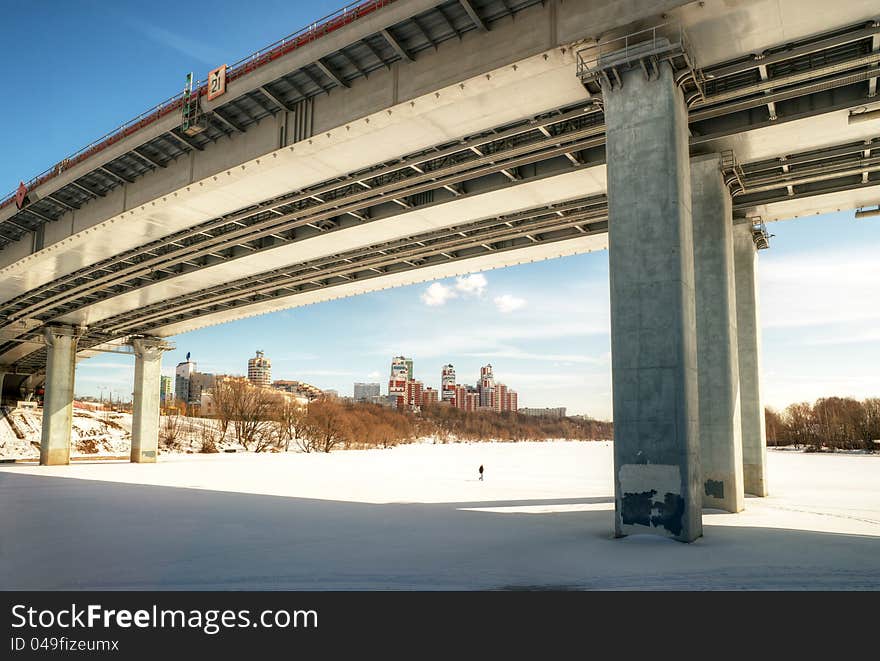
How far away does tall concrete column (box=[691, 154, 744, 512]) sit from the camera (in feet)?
63.6

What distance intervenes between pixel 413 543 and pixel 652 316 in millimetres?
7146

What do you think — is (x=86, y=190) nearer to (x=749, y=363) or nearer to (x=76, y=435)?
(x=749, y=363)

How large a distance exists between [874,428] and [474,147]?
89.8 m

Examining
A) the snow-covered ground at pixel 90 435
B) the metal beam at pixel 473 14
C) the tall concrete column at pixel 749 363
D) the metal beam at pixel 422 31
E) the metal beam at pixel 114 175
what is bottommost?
the snow-covered ground at pixel 90 435

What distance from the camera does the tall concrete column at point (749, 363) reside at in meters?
22.8

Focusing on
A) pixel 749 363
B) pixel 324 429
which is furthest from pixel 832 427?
pixel 749 363

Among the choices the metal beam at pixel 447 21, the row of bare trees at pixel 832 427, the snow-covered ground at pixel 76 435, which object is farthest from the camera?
the row of bare trees at pixel 832 427

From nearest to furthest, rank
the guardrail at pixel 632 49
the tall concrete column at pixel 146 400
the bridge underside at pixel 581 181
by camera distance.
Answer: the bridge underside at pixel 581 181
the guardrail at pixel 632 49
the tall concrete column at pixel 146 400

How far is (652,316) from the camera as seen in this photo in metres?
13.9

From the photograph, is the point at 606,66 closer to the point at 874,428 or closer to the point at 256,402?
the point at 256,402

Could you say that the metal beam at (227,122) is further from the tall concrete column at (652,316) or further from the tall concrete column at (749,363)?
the tall concrete column at (749,363)

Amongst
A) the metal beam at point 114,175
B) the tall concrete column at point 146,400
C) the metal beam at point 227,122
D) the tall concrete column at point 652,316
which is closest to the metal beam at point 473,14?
the tall concrete column at point 652,316

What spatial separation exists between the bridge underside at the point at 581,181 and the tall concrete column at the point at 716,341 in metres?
0.07
